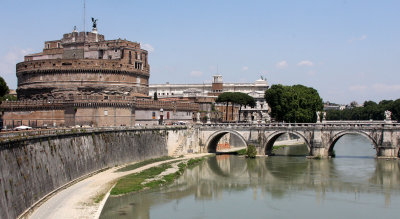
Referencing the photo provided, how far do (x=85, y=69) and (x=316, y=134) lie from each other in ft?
105

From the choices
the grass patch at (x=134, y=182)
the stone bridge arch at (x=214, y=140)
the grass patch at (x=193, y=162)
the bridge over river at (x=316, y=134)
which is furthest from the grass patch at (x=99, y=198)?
the stone bridge arch at (x=214, y=140)

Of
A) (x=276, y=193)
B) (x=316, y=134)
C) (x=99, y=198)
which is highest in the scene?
(x=316, y=134)

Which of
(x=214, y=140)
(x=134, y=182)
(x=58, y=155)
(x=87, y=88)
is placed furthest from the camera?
(x=87, y=88)

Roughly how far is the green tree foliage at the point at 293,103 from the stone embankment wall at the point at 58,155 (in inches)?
863

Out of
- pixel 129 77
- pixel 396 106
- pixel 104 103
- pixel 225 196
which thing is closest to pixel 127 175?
pixel 225 196

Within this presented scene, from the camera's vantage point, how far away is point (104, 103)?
62938 millimetres

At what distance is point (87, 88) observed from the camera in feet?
229

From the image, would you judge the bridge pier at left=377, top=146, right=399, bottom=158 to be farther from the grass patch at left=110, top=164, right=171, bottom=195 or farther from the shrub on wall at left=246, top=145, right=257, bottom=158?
the grass patch at left=110, top=164, right=171, bottom=195

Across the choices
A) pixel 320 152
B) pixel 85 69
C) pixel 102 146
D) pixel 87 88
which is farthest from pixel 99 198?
pixel 85 69

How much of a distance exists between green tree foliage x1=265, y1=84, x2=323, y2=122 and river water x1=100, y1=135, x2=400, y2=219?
2037 cm

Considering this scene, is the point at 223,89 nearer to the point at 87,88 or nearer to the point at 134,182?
the point at 87,88

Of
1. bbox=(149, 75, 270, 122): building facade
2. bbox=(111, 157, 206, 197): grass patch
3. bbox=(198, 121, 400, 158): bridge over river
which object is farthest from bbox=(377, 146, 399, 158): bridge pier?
bbox=(149, 75, 270, 122): building facade

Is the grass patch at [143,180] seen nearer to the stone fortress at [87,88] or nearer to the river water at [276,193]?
the river water at [276,193]

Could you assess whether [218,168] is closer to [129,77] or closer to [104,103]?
[104,103]
